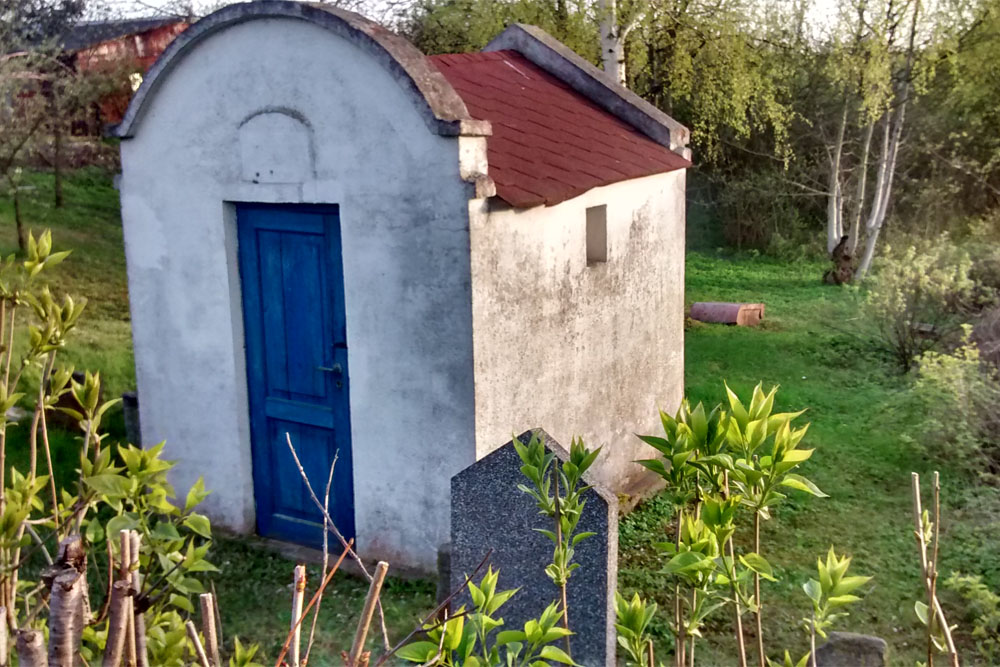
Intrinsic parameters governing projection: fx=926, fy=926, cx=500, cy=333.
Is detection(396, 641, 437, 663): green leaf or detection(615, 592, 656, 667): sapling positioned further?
detection(615, 592, 656, 667): sapling

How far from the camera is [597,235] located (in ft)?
24.3

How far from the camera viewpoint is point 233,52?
639cm

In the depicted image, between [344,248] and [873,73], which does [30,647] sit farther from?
[873,73]

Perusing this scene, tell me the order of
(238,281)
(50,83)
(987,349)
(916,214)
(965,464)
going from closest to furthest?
(238,281), (965,464), (987,349), (50,83), (916,214)

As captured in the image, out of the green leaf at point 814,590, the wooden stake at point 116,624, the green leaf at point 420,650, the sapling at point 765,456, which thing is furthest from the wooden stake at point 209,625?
the green leaf at point 814,590

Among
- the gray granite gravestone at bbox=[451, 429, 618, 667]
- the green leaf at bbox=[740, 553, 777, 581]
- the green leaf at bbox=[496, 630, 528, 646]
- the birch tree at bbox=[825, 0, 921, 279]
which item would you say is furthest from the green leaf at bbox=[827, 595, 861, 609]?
the birch tree at bbox=[825, 0, 921, 279]

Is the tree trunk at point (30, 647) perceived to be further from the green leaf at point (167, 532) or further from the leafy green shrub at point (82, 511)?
the green leaf at point (167, 532)

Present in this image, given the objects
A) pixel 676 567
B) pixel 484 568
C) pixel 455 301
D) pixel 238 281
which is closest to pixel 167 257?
pixel 238 281

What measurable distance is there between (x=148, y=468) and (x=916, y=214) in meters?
23.2

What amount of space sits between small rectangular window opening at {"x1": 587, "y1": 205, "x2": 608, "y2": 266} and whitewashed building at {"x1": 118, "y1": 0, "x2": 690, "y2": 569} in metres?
0.02

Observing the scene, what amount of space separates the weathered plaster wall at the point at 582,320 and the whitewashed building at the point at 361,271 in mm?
24

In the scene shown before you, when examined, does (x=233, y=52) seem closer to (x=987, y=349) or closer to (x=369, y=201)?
(x=369, y=201)

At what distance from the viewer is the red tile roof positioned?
635 centimetres

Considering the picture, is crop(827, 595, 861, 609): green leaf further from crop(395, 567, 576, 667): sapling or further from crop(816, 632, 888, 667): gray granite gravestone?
crop(816, 632, 888, 667): gray granite gravestone
